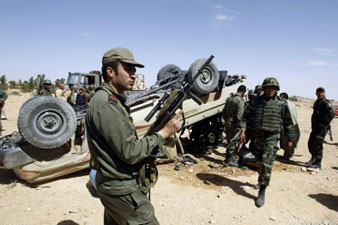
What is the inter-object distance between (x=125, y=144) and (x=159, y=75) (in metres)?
6.42

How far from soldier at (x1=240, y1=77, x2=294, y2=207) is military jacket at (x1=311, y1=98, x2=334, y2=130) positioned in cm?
197

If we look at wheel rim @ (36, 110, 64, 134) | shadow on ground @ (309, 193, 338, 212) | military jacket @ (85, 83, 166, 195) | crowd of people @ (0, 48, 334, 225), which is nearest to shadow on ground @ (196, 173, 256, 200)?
shadow on ground @ (309, 193, 338, 212)

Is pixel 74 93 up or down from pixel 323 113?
down

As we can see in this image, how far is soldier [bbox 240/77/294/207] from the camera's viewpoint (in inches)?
153

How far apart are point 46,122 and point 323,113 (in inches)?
230

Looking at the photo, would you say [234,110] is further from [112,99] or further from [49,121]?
[112,99]

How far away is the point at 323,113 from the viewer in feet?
18.3

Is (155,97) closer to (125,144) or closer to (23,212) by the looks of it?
(23,212)

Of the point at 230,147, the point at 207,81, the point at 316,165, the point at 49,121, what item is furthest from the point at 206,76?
the point at 49,121

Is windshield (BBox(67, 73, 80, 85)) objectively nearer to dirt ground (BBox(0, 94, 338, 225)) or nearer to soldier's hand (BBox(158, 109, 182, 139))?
dirt ground (BBox(0, 94, 338, 225))

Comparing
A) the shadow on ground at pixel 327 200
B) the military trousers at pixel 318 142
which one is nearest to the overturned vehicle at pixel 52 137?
the shadow on ground at pixel 327 200

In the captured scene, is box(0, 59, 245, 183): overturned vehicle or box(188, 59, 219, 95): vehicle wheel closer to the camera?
box(0, 59, 245, 183): overturned vehicle

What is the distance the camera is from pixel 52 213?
3453 millimetres

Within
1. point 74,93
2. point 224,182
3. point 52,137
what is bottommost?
point 224,182
